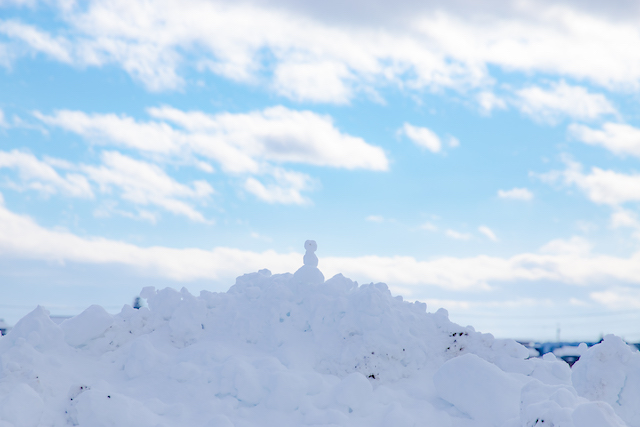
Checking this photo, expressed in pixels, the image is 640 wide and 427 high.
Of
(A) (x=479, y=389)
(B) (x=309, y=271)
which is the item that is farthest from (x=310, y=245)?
(A) (x=479, y=389)

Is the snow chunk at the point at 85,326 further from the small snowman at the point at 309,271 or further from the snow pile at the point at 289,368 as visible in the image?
the small snowman at the point at 309,271

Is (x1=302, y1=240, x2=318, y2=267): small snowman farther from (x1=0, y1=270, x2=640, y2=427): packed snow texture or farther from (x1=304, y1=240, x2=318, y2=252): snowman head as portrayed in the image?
(x1=0, y1=270, x2=640, y2=427): packed snow texture

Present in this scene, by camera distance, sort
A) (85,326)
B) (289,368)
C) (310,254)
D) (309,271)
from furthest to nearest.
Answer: (310,254), (309,271), (85,326), (289,368)

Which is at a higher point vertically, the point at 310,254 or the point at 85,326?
the point at 310,254

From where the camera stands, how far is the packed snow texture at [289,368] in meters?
6.97

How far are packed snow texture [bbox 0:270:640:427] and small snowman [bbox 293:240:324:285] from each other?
0.31 feet

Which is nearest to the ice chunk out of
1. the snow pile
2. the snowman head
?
the snow pile

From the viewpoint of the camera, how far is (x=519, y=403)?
7227 millimetres

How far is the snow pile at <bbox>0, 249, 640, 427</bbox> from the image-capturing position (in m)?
6.97

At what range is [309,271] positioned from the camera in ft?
31.8

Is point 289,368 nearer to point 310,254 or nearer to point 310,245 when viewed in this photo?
point 310,254

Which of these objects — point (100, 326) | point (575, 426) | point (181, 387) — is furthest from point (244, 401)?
point (575, 426)

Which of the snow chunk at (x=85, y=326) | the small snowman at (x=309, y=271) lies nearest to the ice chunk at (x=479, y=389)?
the small snowman at (x=309, y=271)

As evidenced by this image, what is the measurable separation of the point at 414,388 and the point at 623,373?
10.2 ft
